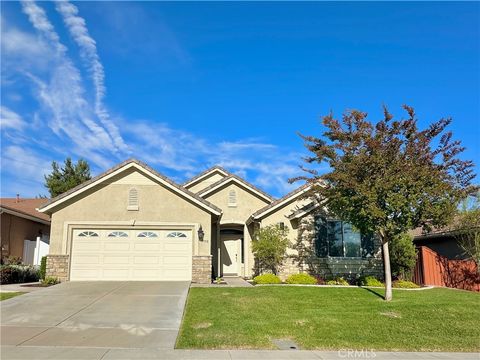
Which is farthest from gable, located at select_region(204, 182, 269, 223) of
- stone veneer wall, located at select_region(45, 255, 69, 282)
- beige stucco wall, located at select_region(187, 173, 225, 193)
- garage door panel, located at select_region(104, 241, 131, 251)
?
stone veneer wall, located at select_region(45, 255, 69, 282)

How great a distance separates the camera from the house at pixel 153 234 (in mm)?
17203

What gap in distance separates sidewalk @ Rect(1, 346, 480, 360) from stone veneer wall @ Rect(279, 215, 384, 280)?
10.6 m

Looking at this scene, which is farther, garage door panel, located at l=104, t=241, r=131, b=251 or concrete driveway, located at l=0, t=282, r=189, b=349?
garage door panel, located at l=104, t=241, r=131, b=251

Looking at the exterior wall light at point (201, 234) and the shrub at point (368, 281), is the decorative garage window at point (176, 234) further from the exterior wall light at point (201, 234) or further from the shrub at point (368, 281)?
the shrub at point (368, 281)

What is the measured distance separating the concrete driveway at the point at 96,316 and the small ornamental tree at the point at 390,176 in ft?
20.6

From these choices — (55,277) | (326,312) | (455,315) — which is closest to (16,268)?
(55,277)

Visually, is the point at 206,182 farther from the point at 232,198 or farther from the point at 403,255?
the point at 403,255

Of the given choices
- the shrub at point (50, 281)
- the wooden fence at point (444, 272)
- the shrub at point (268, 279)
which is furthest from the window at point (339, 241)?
the shrub at point (50, 281)

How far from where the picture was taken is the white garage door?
17.1m

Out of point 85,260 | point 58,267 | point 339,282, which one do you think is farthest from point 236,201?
point 58,267

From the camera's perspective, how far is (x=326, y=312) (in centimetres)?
1142

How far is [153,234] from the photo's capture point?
1766cm

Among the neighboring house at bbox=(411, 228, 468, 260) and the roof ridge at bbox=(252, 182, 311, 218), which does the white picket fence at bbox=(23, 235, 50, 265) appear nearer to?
the roof ridge at bbox=(252, 182, 311, 218)

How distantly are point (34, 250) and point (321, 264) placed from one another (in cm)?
1427
